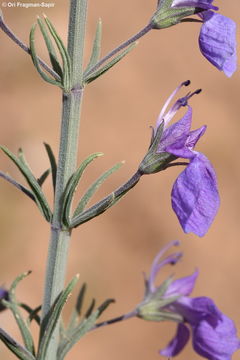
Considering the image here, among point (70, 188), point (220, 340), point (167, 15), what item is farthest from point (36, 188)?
point (220, 340)

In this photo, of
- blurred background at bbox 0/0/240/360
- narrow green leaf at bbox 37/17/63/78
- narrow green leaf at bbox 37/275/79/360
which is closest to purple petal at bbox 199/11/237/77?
narrow green leaf at bbox 37/17/63/78

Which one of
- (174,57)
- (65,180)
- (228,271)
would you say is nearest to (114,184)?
(228,271)

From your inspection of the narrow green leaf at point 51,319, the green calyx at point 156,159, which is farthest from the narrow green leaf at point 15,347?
the green calyx at point 156,159

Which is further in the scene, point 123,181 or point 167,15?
point 123,181

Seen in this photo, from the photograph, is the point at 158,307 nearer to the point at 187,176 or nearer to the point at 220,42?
the point at 187,176

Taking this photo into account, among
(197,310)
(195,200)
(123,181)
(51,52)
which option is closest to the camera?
(195,200)

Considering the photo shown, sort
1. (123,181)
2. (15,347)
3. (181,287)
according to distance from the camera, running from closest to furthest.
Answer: (15,347) < (181,287) < (123,181)

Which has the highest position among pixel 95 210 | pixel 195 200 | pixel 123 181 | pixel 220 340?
pixel 123 181
